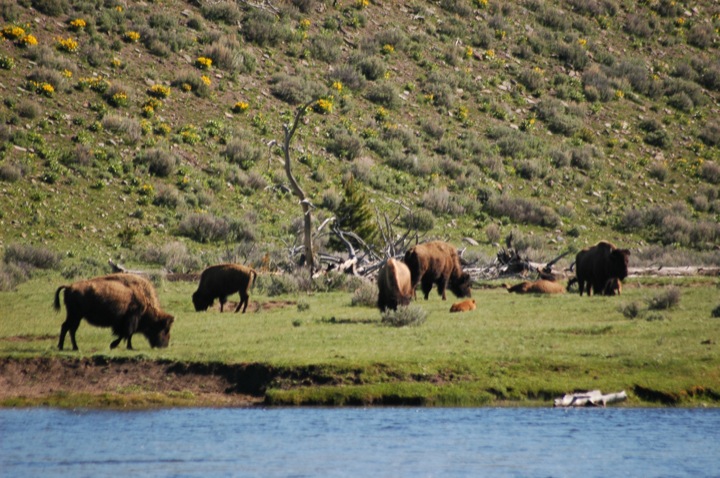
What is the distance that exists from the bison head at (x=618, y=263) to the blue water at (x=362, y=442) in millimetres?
10605

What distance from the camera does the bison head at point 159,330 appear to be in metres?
19.2

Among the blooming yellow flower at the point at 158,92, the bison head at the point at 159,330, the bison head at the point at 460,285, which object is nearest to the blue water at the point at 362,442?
the bison head at the point at 159,330

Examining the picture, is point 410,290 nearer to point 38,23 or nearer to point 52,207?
point 52,207

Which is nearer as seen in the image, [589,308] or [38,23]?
[589,308]

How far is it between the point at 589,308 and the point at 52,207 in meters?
22.5

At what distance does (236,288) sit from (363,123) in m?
32.4

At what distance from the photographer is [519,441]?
47.5 ft

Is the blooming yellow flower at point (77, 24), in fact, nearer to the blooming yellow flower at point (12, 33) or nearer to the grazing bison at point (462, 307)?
the blooming yellow flower at point (12, 33)

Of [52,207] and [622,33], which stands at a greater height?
[622,33]

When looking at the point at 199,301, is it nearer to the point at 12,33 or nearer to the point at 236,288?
the point at 236,288

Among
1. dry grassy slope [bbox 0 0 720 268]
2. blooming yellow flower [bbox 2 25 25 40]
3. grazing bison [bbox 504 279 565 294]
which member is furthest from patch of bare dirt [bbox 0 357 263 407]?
blooming yellow flower [bbox 2 25 25 40]

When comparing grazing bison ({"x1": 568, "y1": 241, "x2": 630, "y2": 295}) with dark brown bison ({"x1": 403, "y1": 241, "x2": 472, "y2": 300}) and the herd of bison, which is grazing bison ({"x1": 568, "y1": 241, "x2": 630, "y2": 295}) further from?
dark brown bison ({"x1": 403, "y1": 241, "x2": 472, "y2": 300})

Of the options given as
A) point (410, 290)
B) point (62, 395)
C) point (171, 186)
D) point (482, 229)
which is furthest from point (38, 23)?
point (62, 395)

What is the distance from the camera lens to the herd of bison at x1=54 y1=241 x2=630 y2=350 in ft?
60.2
